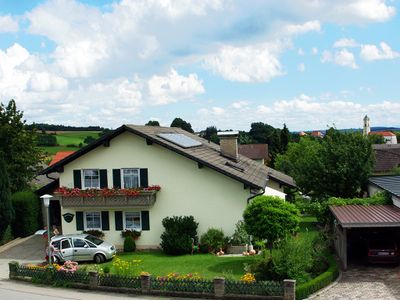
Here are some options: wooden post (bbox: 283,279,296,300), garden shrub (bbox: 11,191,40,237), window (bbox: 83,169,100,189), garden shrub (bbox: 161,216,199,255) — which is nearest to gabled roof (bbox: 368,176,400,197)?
wooden post (bbox: 283,279,296,300)

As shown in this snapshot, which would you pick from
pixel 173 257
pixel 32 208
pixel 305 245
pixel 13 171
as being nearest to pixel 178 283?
pixel 305 245

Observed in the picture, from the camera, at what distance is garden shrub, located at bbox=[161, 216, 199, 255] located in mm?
25906

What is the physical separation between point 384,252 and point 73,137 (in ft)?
276

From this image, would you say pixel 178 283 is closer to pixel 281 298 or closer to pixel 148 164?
pixel 281 298

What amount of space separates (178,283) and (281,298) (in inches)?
159

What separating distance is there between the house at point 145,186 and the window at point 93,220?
6 centimetres

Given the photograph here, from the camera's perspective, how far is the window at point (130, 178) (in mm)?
28047

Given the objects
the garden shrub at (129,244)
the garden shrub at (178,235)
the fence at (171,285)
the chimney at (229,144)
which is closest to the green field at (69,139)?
the chimney at (229,144)

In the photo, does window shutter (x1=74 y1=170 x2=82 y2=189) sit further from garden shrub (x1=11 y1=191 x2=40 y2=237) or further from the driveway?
the driveway

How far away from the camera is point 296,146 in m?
59.3

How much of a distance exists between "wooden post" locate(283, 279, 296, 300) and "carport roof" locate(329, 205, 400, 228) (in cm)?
386

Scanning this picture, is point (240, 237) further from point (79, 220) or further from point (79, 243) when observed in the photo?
point (79, 220)

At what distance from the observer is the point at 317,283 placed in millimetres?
17578

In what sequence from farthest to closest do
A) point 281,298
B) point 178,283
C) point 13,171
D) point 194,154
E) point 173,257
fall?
1. point 13,171
2. point 194,154
3. point 173,257
4. point 178,283
5. point 281,298
